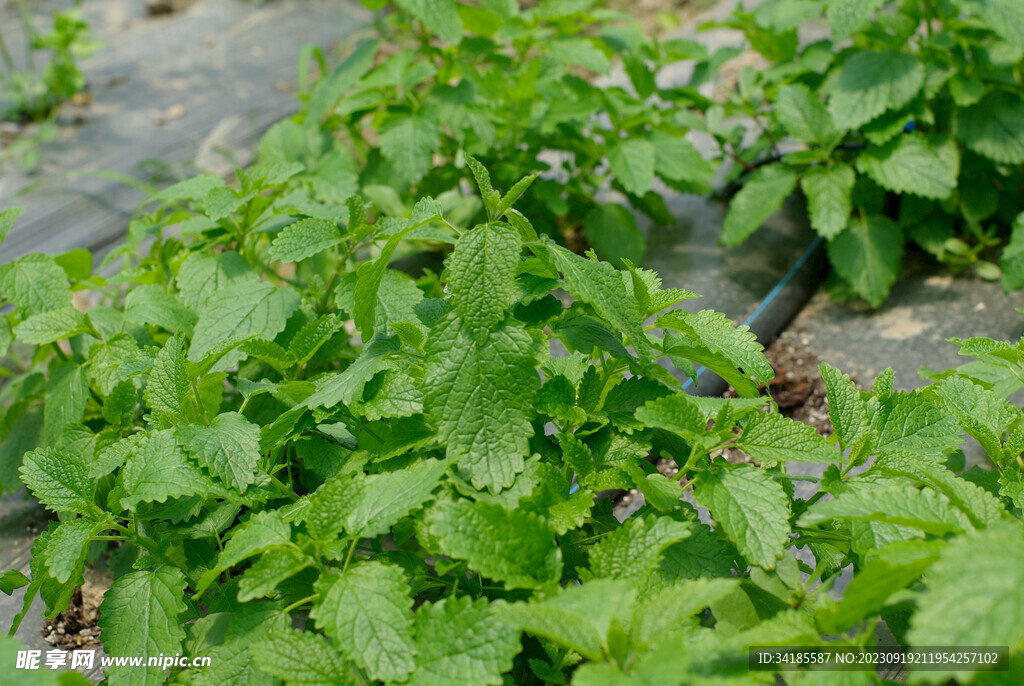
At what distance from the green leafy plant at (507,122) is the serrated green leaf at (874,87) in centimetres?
40

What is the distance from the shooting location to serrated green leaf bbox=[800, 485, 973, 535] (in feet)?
3.23

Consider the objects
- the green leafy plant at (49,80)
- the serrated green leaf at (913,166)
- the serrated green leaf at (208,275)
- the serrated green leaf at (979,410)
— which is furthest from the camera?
the green leafy plant at (49,80)

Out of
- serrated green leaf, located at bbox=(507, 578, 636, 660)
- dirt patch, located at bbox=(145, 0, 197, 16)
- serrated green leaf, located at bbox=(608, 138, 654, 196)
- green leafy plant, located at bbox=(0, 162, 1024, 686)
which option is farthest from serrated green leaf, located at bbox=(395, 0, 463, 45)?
dirt patch, located at bbox=(145, 0, 197, 16)

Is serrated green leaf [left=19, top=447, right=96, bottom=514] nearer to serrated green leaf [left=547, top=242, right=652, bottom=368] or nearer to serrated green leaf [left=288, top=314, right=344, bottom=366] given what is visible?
serrated green leaf [left=288, top=314, right=344, bottom=366]

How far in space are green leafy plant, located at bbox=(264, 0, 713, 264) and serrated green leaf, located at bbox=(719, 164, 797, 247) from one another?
0.44ft

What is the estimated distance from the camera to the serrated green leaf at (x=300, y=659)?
0.99 meters

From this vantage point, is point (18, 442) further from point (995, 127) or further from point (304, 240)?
point (995, 127)

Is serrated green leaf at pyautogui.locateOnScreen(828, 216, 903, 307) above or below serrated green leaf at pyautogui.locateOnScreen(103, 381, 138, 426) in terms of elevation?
below

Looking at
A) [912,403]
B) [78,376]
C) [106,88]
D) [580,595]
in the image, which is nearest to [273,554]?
[580,595]

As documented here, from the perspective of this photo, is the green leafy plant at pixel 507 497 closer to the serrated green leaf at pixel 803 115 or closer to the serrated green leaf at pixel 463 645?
the serrated green leaf at pixel 463 645

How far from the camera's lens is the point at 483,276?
1.13 m

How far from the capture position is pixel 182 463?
1.21 metres

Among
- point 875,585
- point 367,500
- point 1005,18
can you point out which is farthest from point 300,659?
point 1005,18

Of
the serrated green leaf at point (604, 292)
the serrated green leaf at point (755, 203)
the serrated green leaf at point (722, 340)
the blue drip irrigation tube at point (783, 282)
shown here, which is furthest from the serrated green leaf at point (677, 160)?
the serrated green leaf at point (604, 292)
